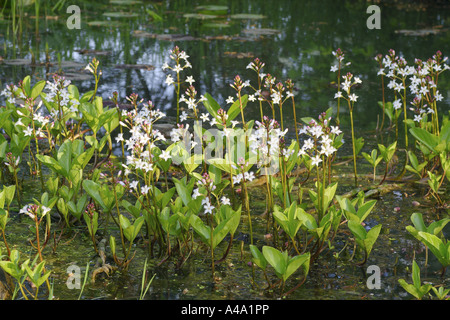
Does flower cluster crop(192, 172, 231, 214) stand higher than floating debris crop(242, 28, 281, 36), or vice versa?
floating debris crop(242, 28, 281, 36)

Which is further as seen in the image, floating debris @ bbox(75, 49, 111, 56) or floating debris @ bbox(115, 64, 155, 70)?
floating debris @ bbox(75, 49, 111, 56)

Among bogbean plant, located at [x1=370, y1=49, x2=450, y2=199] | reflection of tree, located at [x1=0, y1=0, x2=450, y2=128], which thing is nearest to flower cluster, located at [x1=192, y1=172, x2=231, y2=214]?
bogbean plant, located at [x1=370, y1=49, x2=450, y2=199]

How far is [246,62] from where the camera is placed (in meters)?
6.85

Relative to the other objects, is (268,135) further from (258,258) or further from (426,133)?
(426,133)

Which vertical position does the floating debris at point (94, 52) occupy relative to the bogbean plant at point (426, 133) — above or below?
above

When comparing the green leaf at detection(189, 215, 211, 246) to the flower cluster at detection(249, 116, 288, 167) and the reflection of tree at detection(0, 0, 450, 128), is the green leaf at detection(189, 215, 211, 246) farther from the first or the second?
the reflection of tree at detection(0, 0, 450, 128)

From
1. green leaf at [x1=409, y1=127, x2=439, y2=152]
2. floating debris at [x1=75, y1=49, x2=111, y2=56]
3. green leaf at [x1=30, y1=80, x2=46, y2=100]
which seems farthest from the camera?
floating debris at [x1=75, y1=49, x2=111, y2=56]

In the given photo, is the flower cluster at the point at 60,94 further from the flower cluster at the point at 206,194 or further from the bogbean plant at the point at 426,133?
the bogbean plant at the point at 426,133

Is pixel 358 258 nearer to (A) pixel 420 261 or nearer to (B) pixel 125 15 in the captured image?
(A) pixel 420 261

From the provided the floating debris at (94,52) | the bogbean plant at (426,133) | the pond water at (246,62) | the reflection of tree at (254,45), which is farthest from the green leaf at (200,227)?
the floating debris at (94,52)

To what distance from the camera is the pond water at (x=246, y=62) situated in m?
2.26

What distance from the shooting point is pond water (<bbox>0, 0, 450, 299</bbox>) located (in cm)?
226

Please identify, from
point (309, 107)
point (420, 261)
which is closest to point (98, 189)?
point (420, 261)
